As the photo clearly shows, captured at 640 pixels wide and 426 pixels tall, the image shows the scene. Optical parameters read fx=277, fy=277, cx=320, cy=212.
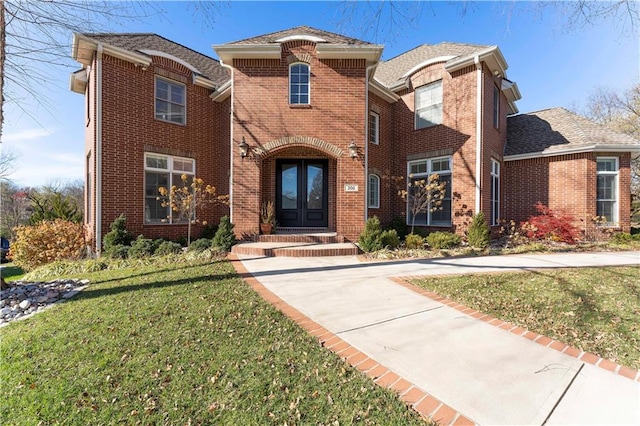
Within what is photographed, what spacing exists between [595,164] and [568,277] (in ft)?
28.5

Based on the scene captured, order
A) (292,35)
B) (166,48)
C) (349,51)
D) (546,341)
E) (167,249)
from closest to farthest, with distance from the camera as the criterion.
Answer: (546,341) < (167,249) < (349,51) < (292,35) < (166,48)

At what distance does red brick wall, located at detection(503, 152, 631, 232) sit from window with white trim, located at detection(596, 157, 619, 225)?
169mm

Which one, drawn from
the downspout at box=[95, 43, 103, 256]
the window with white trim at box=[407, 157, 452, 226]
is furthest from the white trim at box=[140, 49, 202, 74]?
the window with white trim at box=[407, 157, 452, 226]

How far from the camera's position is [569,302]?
424 cm

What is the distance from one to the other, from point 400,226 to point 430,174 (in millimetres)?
2536

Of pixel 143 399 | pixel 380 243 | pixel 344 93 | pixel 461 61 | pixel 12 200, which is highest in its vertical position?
pixel 461 61

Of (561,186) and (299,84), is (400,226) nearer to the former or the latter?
Result: (299,84)

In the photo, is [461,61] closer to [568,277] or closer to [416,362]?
[568,277]

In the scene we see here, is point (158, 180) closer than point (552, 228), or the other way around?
point (552, 228)

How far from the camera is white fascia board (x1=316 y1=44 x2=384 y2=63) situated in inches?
363

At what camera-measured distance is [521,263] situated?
23.0ft

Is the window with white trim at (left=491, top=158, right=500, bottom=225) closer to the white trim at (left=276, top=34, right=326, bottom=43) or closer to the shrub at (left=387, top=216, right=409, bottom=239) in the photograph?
the shrub at (left=387, top=216, right=409, bottom=239)

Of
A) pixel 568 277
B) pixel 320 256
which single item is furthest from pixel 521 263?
pixel 320 256

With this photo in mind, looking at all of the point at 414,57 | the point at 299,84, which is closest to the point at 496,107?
the point at 414,57
